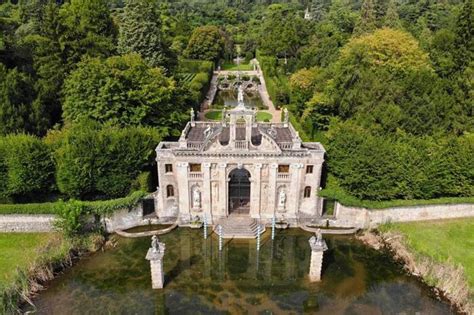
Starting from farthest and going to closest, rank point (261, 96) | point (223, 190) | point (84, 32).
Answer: point (261, 96), point (84, 32), point (223, 190)

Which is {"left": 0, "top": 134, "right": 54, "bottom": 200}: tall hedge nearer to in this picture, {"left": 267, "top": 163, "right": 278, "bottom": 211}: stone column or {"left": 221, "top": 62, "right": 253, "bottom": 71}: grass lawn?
{"left": 267, "top": 163, "right": 278, "bottom": 211}: stone column

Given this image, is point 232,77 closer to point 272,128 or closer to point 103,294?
point 272,128

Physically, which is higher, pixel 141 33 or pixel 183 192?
pixel 141 33

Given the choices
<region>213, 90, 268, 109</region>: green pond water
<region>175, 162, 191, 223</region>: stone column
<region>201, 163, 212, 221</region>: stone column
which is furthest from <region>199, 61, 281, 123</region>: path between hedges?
<region>175, 162, 191, 223</region>: stone column

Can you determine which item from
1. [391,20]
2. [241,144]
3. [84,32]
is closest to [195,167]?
[241,144]

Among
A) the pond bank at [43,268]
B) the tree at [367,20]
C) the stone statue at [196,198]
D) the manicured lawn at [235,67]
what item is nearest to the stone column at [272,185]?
the stone statue at [196,198]

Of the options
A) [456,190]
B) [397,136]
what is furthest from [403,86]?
[456,190]

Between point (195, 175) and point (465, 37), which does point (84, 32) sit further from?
point (465, 37)
